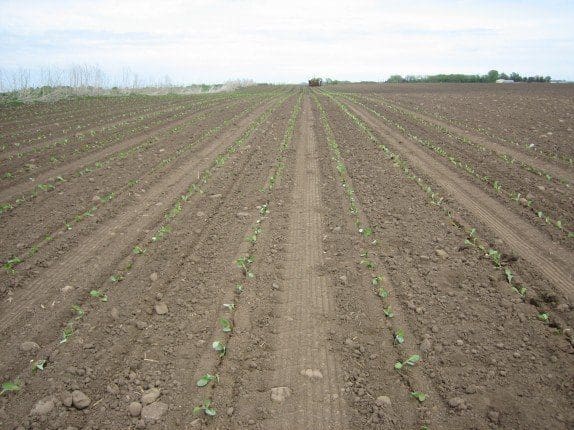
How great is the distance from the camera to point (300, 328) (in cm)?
424

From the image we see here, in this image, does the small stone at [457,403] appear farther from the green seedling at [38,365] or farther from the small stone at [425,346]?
the green seedling at [38,365]

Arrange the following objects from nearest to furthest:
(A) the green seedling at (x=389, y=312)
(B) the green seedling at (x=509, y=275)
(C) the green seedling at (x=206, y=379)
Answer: (C) the green seedling at (x=206, y=379), (A) the green seedling at (x=389, y=312), (B) the green seedling at (x=509, y=275)

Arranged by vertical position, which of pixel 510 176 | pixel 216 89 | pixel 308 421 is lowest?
pixel 308 421

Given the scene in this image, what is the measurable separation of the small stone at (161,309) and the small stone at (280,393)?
1774mm

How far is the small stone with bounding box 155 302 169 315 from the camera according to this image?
4.54 m

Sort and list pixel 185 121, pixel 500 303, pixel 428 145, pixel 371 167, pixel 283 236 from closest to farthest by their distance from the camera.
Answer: pixel 500 303
pixel 283 236
pixel 371 167
pixel 428 145
pixel 185 121

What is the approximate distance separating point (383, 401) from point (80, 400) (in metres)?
2.65

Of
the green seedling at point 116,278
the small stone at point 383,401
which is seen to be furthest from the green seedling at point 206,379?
the green seedling at point 116,278

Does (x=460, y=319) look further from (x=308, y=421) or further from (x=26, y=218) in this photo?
(x=26, y=218)

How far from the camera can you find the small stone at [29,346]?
13.0 feet

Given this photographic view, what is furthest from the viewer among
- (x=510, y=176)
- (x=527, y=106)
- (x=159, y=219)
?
(x=527, y=106)

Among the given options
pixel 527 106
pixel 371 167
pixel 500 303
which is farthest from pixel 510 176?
pixel 527 106

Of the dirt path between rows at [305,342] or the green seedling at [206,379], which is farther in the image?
the green seedling at [206,379]

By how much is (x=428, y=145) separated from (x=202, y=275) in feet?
33.4
